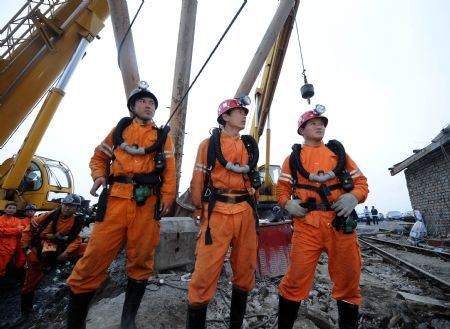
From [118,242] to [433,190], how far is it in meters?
14.2

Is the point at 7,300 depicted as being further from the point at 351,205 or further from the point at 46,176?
the point at 351,205

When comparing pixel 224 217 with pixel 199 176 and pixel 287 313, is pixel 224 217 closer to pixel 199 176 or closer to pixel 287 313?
pixel 199 176

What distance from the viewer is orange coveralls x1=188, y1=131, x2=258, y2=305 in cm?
205

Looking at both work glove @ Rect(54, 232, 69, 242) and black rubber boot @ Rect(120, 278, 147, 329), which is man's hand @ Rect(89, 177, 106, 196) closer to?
black rubber boot @ Rect(120, 278, 147, 329)

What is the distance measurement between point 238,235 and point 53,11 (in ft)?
30.9

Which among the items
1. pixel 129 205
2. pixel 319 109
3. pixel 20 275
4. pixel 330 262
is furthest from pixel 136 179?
pixel 20 275

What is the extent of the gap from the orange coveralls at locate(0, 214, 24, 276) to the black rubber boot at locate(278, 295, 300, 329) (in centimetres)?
672

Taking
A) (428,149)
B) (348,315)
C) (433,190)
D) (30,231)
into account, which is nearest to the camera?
(348,315)

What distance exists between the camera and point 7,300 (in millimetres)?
5477

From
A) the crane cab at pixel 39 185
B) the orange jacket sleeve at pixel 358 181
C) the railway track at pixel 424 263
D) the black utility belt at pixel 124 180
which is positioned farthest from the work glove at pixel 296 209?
the crane cab at pixel 39 185

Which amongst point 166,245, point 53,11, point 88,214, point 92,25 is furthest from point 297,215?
point 53,11

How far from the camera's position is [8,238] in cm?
596

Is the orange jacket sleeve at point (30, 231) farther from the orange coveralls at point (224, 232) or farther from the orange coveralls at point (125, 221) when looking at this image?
the orange coveralls at point (224, 232)

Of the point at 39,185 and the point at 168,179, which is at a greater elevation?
the point at 39,185
